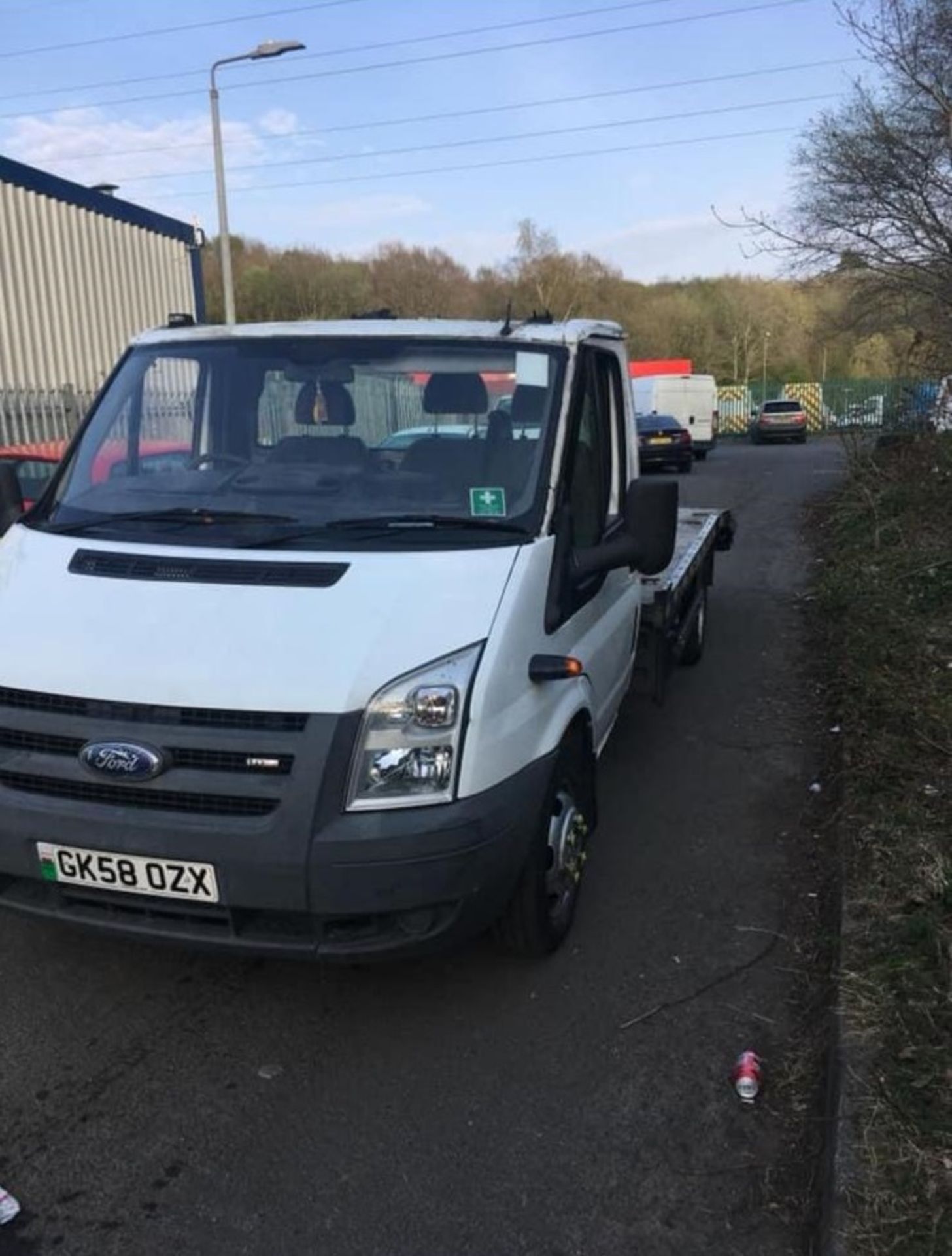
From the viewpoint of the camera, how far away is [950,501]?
36.4 ft

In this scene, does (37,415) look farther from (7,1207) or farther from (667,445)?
(667,445)

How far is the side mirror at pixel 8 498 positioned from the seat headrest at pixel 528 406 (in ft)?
6.55

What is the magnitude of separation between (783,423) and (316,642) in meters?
44.5

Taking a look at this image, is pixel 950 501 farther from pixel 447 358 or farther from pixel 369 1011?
pixel 369 1011

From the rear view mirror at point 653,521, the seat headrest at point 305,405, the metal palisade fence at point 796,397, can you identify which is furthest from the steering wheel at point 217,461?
the metal palisade fence at point 796,397

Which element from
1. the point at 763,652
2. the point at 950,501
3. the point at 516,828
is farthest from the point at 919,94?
the point at 516,828

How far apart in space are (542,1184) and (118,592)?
2.07m

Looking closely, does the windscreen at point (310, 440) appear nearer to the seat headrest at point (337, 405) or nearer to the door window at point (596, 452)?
the seat headrest at point (337, 405)

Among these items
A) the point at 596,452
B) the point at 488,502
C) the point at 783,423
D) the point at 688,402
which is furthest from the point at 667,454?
the point at 488,502

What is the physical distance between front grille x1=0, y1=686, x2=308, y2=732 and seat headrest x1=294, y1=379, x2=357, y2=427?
144cm

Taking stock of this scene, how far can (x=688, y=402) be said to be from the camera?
36.0m

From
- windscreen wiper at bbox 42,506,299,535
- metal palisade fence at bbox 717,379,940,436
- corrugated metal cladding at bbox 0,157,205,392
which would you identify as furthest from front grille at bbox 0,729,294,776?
metal palisade fence at bbox 717,379,940,436

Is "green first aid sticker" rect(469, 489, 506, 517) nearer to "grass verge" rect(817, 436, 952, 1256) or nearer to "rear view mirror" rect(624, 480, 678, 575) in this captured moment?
"rear view mirror" rect(624, 480, 678, 575)

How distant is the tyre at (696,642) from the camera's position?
7.75m
